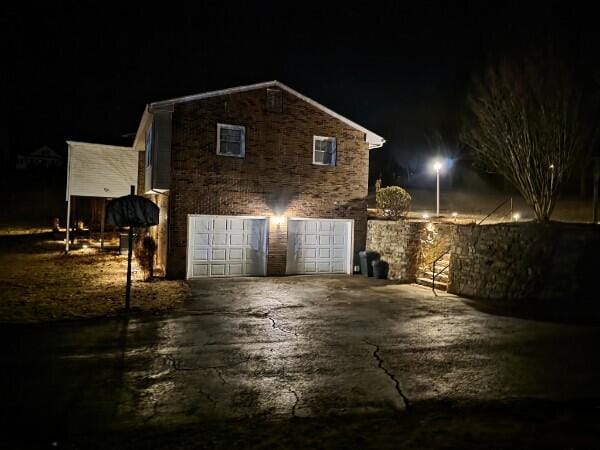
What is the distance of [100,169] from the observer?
23.8m

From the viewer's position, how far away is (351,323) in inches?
378

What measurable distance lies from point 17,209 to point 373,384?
166 ft

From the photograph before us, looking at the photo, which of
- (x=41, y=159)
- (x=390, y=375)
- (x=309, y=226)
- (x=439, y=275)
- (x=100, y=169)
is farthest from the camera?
(x=41, y=159)

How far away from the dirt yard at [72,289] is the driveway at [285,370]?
3.16 feet

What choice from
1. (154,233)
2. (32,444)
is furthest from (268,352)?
(154,233)

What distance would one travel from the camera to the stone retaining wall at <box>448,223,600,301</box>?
11.3 m

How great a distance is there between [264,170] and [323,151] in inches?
103

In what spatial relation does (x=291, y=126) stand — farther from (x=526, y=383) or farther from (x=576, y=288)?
(x=526, y=383)

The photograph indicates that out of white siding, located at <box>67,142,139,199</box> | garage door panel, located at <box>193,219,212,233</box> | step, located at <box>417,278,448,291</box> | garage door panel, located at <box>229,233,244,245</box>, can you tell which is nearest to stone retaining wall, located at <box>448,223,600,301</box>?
step, located at <box>417,278,448,291</box>

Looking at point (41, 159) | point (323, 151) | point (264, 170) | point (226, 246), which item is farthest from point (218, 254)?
point (41, 159)

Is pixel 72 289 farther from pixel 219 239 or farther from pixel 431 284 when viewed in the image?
pixel 431 284

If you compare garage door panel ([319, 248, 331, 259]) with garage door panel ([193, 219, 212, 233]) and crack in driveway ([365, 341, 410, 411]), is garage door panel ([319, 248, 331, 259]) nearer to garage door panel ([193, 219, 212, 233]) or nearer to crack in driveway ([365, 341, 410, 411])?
garage door panel ([193, 219, 212, 233])

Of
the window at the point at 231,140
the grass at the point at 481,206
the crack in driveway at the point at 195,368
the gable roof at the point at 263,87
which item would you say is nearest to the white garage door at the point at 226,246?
the window at the point at 231,140

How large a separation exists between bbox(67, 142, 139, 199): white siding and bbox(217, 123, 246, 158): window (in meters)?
10.5
